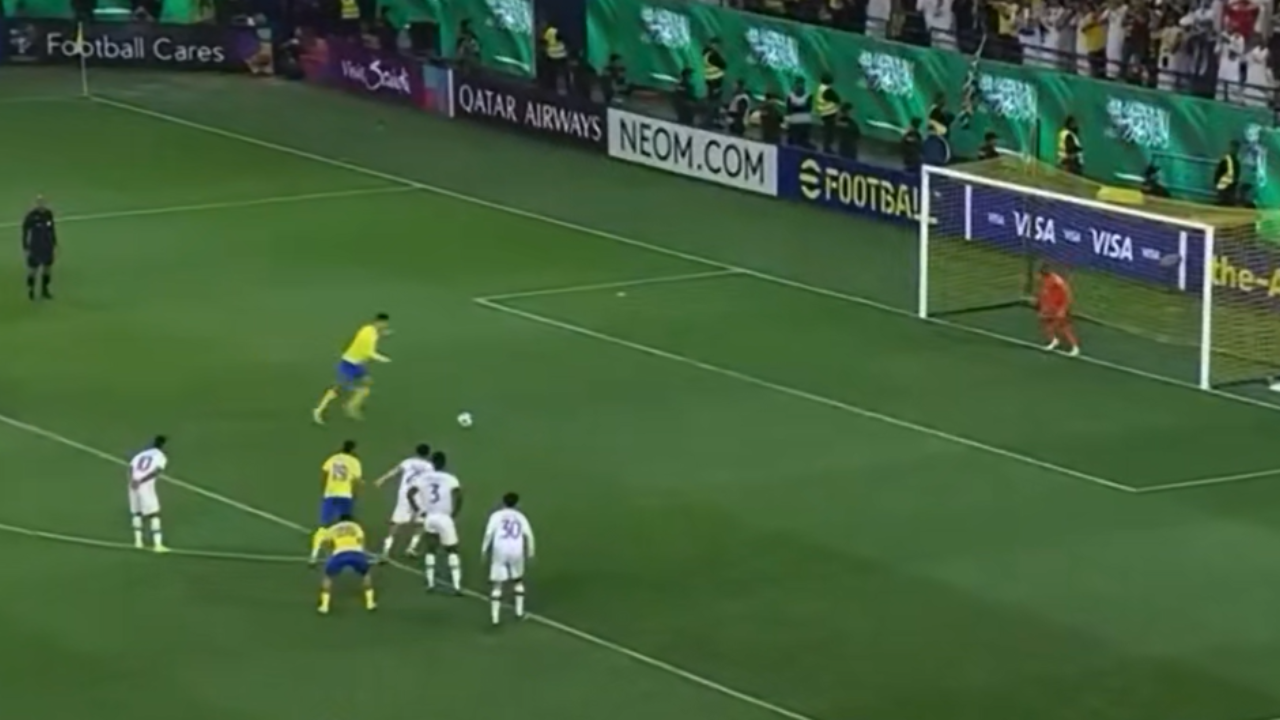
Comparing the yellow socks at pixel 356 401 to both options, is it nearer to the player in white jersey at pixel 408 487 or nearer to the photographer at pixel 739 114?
the player in white jersey at pixel 408 487

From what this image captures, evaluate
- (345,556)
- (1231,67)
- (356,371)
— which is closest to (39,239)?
(356,371)

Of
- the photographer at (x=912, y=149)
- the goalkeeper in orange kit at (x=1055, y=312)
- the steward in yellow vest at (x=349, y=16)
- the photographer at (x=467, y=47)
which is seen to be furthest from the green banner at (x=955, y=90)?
the steward in yellow vest at (x=349, y=16)

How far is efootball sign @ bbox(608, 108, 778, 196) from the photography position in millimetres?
62781

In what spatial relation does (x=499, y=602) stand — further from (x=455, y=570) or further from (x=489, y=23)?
(x=489, y=23)

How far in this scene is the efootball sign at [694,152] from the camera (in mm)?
62781

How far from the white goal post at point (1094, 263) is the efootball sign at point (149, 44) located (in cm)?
2586

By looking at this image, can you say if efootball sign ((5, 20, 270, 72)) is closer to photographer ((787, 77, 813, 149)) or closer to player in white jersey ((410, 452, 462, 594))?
photographer ((787, 77, 813, 149))

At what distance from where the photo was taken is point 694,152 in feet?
212

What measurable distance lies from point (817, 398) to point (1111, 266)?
815 cm

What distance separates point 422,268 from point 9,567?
60.8 feet

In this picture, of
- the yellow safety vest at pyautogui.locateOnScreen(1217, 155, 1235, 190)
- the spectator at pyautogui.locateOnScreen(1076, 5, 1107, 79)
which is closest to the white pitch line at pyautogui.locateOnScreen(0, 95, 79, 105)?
the spectator at pyautogui.locateOnScreen(1076, 5, 1107, 79)

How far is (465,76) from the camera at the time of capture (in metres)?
71.1

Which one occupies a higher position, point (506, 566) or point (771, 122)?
point (506, 566)

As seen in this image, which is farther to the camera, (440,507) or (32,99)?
(32,99)
